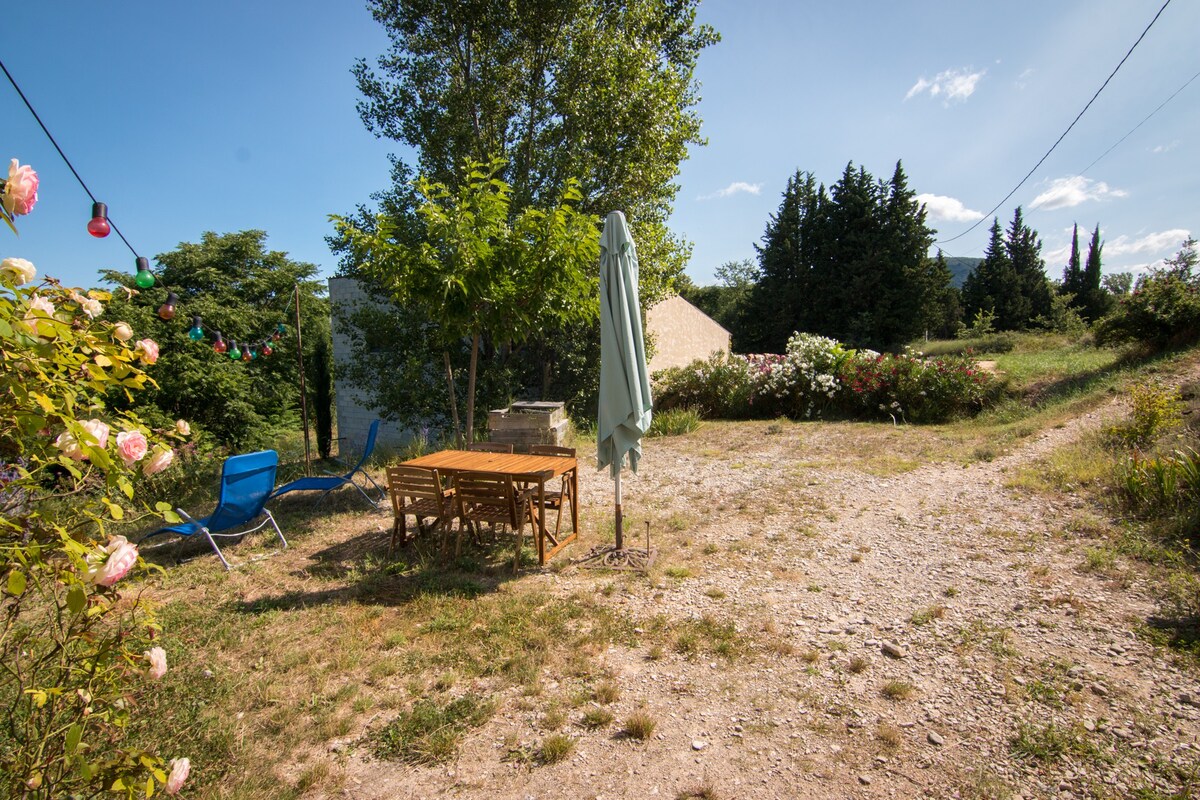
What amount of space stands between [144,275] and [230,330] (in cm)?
1831

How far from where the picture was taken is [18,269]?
137cm

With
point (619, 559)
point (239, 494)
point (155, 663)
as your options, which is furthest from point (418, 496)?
point (155, 663)

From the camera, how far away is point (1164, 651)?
3354 mm

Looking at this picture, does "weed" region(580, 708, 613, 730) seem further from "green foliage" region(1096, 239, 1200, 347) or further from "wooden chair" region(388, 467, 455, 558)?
"green foliage" region(1096, 239, 1200, 347)

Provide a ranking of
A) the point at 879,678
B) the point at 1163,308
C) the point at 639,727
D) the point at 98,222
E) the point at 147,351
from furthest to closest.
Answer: the point at 1163,308, the point at 98,222, the point at 879,678, the point at 639,727, the point at 147,351

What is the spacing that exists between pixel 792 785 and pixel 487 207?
5391 millimetres

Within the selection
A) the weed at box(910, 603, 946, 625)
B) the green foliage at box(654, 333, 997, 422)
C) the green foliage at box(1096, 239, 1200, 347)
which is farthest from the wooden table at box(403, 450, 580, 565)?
the green foliage at box(1096, 239, 1200, 347)

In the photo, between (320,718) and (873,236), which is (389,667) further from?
(873,236)

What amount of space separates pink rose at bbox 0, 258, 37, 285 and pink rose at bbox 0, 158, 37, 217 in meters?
0.13

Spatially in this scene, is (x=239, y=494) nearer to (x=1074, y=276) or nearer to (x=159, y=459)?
(x=159, y=459)

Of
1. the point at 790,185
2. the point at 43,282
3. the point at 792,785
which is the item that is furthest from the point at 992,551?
the point at 790,185

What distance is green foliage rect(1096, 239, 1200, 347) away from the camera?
10312mm

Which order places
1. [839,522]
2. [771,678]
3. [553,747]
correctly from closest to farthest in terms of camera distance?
1. [553,747]
2. [771,678]
3. [839,522]

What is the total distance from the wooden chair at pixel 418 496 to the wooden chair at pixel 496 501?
0.16 meters
